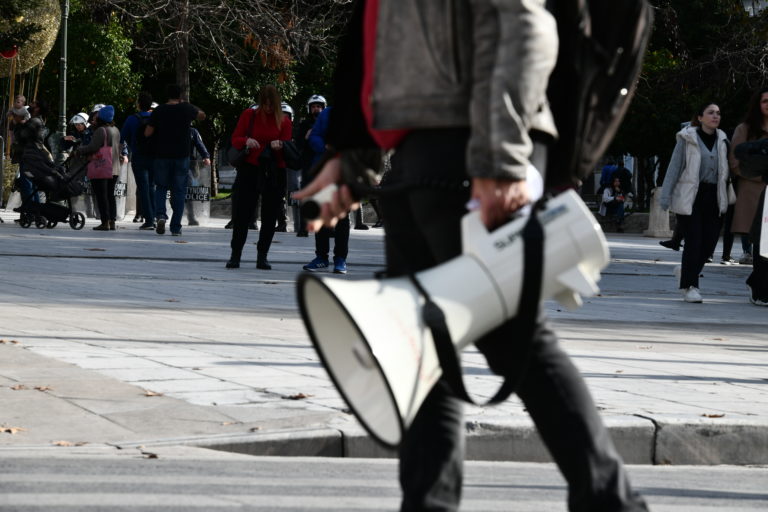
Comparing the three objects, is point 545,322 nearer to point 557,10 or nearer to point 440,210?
point 440,210

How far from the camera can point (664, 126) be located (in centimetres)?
4534

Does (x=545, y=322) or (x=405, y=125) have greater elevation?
(x=405, y=125)

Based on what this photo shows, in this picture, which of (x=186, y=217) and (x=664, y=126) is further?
(x=664, y=126)

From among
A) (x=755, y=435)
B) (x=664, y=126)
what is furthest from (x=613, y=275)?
(x=664, y=126)

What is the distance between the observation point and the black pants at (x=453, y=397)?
311 cm

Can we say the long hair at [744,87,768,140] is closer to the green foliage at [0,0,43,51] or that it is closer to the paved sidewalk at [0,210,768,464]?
the paved sidewalk at [0,210,768,464]

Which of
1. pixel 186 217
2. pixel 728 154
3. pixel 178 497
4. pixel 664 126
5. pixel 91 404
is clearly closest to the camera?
pixel 178 497

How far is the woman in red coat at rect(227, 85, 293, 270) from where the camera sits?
14.3 metres

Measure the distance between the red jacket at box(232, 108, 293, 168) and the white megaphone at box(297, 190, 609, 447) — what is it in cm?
1140

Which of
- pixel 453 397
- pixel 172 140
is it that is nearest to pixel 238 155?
pixel 172 140

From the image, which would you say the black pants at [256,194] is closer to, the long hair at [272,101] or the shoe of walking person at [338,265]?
the long hair at [272,101]

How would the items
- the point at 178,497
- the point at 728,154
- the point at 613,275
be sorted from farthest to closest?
the point at 613,275, the point at 728,154, the point at 178,497

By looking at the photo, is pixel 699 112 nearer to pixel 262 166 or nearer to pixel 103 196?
pixel 262 166

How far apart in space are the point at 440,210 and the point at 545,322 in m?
0.33
